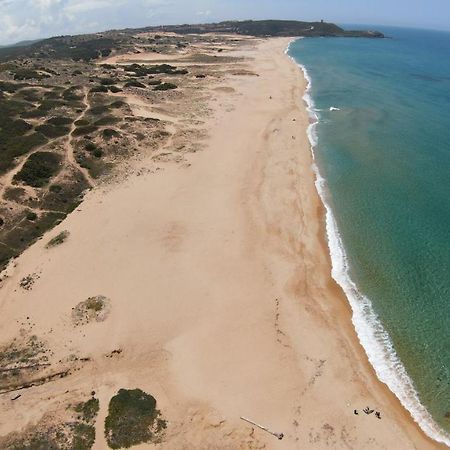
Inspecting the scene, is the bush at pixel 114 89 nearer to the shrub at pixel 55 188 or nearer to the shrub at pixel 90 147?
the shrub at pixel 90 147

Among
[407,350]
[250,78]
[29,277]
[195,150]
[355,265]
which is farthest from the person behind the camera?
[250,78]

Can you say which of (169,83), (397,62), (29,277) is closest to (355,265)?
(29,277)

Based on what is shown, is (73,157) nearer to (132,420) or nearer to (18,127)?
(18,127)

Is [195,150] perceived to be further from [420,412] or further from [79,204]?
[420,412]

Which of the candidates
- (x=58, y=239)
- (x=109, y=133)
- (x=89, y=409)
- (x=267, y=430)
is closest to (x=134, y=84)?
(x=109, y=133)

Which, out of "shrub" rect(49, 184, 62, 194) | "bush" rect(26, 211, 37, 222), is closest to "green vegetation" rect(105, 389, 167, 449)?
"bush" rect(26, 211, 37, 222)

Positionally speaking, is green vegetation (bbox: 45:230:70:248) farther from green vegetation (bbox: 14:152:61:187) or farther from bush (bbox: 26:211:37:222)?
green vegetation (bbox: 14:152:61:187)
